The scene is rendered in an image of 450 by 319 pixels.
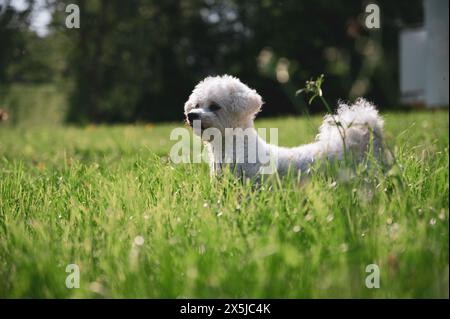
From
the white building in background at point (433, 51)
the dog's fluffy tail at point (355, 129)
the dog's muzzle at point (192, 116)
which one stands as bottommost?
the dog's fluffy tail at point (355, 129)

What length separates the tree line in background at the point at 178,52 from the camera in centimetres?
2039

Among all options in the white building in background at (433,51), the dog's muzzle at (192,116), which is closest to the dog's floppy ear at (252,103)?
the dog's muzzle at (192,116)

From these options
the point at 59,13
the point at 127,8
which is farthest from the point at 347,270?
the point at 127,8

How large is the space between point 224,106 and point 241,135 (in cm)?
26

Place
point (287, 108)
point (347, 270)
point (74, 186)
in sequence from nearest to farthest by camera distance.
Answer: point (347, 270), point (74, 186), point (287, 108)

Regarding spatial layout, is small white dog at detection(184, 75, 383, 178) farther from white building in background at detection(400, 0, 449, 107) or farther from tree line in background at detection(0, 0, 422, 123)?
tree line in background at detection(0, 0, 422, 123)

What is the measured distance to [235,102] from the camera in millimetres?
4305

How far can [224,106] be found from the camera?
4293mm

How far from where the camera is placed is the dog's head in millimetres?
4242

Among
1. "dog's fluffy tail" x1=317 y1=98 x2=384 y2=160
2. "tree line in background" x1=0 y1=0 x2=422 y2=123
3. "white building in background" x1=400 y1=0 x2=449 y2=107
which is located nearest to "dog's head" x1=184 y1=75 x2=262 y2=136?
"dog's fluffy tail" x1=317 y1=98 x2=384 y2=160

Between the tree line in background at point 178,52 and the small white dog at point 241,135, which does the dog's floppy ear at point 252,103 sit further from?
the tree line in background at point 178,52

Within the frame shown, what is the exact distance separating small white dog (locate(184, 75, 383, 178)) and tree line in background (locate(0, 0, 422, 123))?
15612 millimetres
